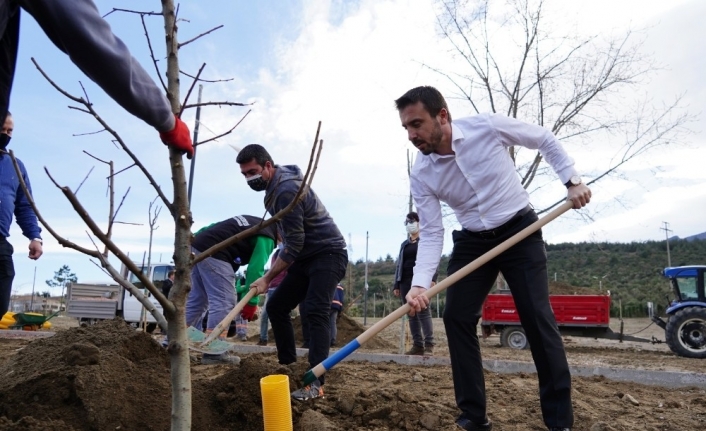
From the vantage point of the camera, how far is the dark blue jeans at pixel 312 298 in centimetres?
380

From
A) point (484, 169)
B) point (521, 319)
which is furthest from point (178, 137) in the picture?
point (521, 319)

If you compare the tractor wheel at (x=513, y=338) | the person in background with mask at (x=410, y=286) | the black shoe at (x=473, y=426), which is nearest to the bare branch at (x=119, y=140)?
the black shoe at (x=473, y=426)

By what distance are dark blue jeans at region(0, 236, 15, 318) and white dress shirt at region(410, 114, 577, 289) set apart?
8.85 ft

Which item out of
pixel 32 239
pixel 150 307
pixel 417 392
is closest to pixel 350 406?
pixel 417 392

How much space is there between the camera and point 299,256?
400 centimetres

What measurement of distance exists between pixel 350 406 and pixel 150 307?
56.2 inches

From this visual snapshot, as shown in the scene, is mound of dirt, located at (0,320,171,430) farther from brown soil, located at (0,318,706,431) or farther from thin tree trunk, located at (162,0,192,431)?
thin tree trunk, located at (162,0,192,431)

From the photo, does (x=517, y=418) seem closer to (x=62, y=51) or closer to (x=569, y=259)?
(x=62, y=51)

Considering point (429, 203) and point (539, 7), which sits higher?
point (539, 7)

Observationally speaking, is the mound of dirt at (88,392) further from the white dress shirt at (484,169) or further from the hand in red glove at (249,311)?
the hand in red glove at (249,311)

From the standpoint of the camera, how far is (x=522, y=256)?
3006 millimetres

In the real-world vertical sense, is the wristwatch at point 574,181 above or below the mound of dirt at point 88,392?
above

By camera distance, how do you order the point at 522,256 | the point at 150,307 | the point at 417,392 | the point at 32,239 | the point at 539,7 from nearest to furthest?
the point at 150,307, the point at 522,256, the point at 417,392, the point at 32,239, the point at 539,7

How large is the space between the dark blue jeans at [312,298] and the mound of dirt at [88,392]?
100 centimetres
